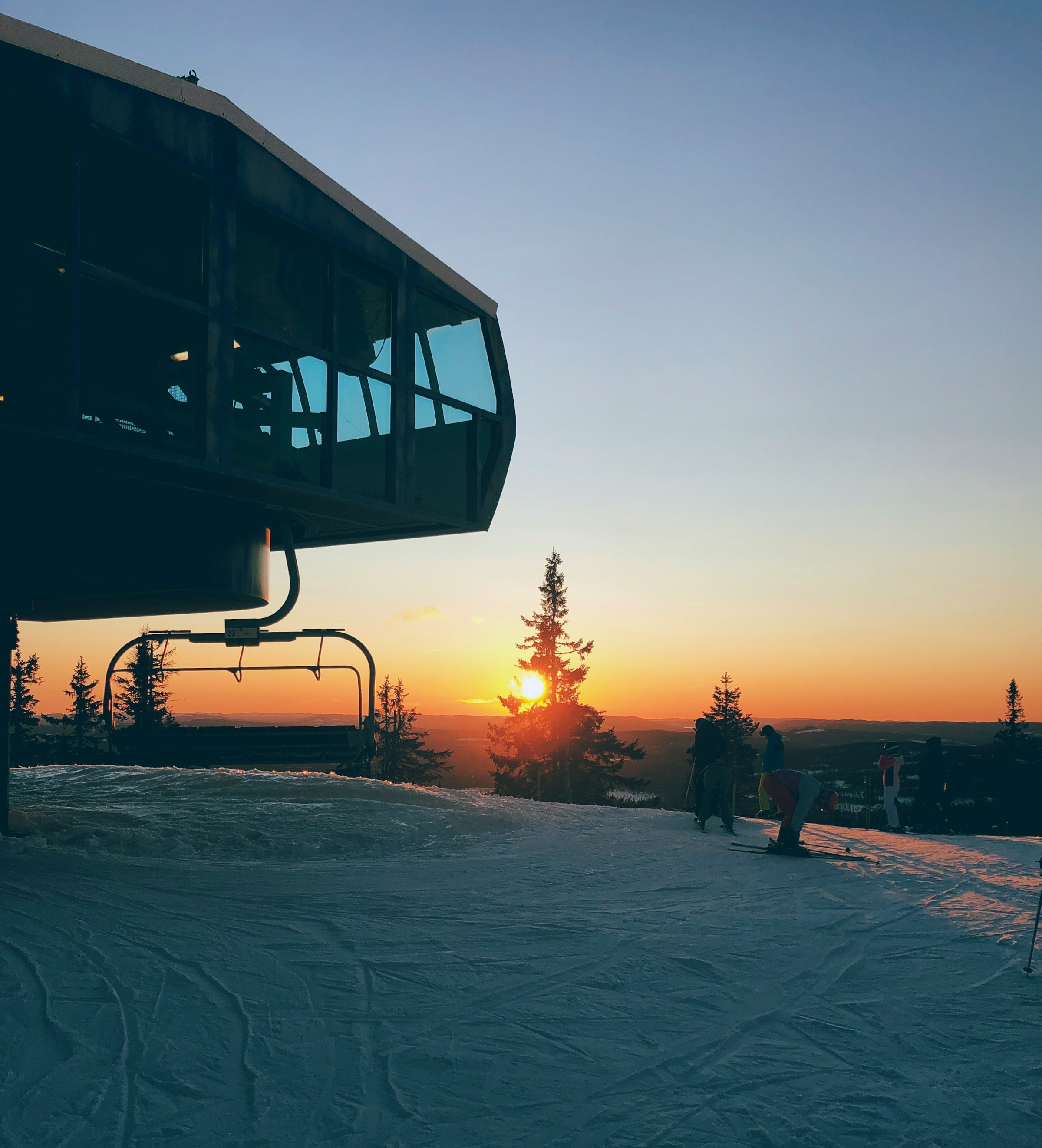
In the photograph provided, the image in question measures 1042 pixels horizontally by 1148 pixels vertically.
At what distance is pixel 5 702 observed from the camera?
12.1 metres

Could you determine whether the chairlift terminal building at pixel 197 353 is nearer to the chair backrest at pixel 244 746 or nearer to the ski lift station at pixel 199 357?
the ski lift station at pixel 199 357

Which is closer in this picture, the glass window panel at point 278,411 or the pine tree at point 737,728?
the glass window panel at point 278,411

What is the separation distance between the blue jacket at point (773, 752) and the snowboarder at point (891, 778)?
3.15 m

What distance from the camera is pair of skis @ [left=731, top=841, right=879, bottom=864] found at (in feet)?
34.4

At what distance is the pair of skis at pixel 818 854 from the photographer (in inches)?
413

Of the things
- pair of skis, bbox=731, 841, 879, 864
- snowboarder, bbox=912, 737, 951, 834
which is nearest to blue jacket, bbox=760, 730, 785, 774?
pair of skis, bbox=731, 841, 879, 864

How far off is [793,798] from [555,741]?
141 feet

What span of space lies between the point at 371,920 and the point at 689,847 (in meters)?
5.56

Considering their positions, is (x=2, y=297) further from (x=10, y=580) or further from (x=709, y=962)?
(x=709, y=962)

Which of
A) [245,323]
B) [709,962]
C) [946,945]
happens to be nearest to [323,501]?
[245,323]

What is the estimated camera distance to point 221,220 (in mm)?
10008

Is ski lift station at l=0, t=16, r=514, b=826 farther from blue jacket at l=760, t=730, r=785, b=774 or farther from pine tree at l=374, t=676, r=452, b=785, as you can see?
pine tree at l=374, t=676, r=452, b=785

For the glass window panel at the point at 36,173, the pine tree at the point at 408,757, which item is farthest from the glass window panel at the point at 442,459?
the pine tree at the point at 408,757

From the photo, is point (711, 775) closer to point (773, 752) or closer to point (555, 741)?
point (773, 752)
